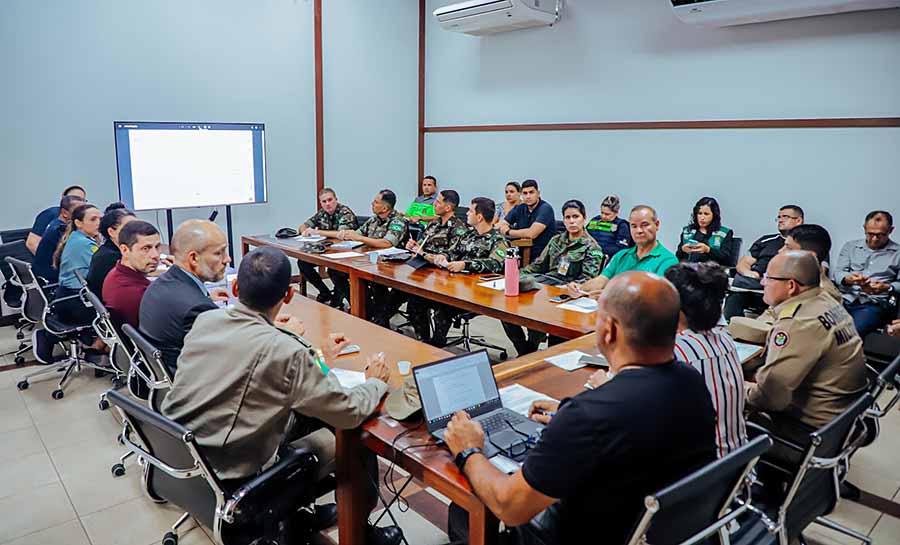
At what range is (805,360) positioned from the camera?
82.9 inches

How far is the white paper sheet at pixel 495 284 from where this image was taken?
373 centimetres

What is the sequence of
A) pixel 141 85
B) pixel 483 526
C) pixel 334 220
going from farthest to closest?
pixel 334 220 → pixel 141 85 → pixel 483 526

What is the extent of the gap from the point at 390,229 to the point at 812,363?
392cm

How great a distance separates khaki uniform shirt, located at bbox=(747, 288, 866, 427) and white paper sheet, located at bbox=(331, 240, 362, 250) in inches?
Result: 148

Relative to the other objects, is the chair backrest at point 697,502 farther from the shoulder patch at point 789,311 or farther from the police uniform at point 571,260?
the police uniform at point 571,260

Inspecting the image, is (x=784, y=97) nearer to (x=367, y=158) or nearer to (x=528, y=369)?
(x=528, y=369)

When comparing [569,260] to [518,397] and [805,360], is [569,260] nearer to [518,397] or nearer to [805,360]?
[805,360]

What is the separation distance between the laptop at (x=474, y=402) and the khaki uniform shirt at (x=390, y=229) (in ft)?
11.9

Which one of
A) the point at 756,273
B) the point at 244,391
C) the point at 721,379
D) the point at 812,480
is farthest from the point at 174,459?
the point at 756,273

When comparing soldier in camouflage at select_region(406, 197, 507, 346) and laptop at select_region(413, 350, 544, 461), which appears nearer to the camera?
laptop at select_region(413, 350, 544, 461)

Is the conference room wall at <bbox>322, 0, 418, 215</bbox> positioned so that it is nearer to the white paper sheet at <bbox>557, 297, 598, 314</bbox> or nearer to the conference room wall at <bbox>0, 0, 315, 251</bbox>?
the conference room wall at <bbox>0, 0, 315, 251</bbox>

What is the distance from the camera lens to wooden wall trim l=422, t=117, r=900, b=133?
4.64 m

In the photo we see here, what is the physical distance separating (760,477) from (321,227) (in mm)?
4889

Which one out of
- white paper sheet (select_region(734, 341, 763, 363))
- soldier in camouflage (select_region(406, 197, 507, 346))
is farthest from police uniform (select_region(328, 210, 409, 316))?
white paper sheet (select_region(734, 341, 763, 363))
